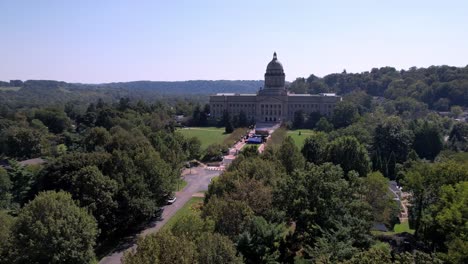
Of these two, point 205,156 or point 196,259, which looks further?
point 205,156

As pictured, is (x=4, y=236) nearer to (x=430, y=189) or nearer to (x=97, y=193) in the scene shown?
(x=97, y=193)

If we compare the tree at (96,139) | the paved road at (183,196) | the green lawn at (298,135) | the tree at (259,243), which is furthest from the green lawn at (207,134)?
the tree at (259,243)

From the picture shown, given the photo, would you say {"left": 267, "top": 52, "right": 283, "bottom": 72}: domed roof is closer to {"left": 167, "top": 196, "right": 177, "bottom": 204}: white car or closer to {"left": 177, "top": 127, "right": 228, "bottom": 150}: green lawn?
{"left": 177, "top": 127, "right": 228, "bottom": 150}: green lawn

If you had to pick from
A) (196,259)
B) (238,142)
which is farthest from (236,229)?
(238,142)

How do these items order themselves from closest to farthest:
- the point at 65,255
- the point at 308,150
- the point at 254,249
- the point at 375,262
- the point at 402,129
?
the point at 375,262 < the point at 254,249 < the point at 65,255 < the point at 308,150 < the point at 402,129

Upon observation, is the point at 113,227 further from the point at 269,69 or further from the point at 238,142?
the point at 269,69

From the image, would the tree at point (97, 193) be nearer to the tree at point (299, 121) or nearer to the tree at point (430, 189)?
the tree at point (430, 189)

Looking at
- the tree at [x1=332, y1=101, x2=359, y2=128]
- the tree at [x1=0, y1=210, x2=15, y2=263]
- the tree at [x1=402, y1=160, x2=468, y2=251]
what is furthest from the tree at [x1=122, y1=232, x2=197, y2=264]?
the tree at [x1=332, y1=101, x2=359, y2=128]
